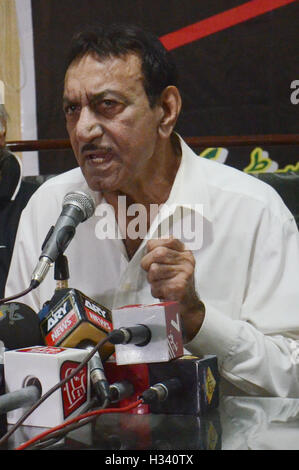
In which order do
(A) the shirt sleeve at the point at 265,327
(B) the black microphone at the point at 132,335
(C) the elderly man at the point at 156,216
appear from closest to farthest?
(B) the black microphone at the point at 132,335
(A) the shirt sleeve at the point at 265,327
(C) the elderly man at the point at 156,216

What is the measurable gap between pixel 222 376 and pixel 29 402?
1.48ft

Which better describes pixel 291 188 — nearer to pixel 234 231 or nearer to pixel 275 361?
pixel 234 231

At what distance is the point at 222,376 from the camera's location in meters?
1.21

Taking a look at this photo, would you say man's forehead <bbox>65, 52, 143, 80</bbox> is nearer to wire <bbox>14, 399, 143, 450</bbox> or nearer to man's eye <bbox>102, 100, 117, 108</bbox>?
man's eye <bbox>102, 100, 117, 108</bbox>

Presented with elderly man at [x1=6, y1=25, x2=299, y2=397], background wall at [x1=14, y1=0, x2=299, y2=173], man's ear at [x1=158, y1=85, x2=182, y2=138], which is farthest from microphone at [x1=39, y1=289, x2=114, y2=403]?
background wall at [x1=14, y1=0, x2=299, y2=173]

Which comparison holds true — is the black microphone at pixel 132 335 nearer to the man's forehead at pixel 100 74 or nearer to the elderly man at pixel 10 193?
the man's forehead at pixel 100 74

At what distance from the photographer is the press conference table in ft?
2.58

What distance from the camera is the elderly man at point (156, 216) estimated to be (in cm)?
131

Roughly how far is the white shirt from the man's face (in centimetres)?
15

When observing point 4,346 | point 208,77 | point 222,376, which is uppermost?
point 208,77

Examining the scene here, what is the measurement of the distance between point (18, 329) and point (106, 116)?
1.80ft

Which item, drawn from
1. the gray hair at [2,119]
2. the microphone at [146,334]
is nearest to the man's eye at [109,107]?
the microphone at [146,334]

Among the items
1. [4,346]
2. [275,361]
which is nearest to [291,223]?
[275,361]
